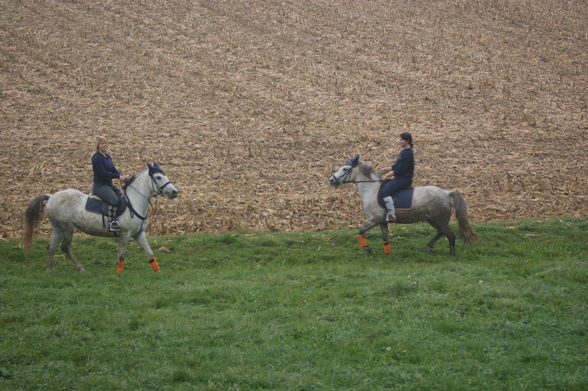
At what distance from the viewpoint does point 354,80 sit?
34.4m

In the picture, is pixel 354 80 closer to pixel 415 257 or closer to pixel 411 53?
pixel 411 53

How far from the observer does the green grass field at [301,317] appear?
31.1 feet

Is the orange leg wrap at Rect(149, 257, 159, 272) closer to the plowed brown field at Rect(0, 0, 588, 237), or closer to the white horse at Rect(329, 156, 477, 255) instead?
the plowed brown field at Rect(0, 0, 588, 237)

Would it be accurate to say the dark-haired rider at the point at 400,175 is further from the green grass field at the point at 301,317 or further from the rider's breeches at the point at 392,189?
the green grass field at the point at 301,317

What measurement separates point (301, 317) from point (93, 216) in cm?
621

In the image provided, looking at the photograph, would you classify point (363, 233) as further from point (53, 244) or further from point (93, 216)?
point (53, 244)

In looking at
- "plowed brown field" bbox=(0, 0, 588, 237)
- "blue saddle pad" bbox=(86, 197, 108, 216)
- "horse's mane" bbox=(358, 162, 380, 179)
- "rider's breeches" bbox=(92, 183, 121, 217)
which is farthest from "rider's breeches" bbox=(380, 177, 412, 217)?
"blue saddle pad" bbox=(86, 197, 108, 216)

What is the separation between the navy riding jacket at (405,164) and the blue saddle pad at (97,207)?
7399mm

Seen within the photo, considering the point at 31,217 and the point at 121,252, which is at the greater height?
the point at 31,217

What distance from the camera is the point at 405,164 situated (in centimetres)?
1591

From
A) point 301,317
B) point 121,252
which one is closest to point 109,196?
point 121,252

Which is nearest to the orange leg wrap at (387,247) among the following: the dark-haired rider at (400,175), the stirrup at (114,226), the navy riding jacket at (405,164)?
the dark-haired rider at (400,175)

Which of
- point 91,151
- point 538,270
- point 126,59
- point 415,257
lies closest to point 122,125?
point 91,151

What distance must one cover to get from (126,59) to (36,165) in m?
14.1
